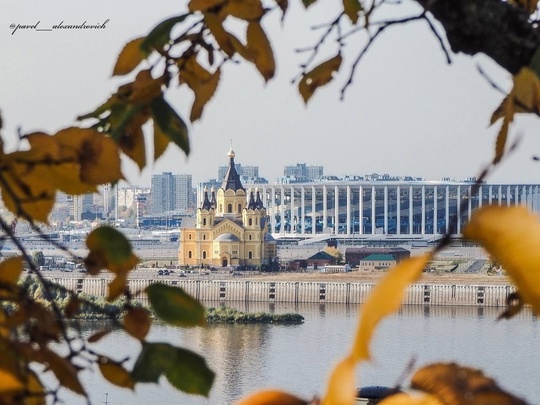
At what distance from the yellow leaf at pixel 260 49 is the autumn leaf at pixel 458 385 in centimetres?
16

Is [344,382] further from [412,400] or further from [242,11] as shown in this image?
[242,11]

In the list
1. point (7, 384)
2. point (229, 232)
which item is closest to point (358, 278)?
point (229, 232)

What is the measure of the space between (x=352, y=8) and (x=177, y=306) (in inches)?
8.7

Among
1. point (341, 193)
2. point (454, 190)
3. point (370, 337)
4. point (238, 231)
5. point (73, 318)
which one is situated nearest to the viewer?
point (370, 337)

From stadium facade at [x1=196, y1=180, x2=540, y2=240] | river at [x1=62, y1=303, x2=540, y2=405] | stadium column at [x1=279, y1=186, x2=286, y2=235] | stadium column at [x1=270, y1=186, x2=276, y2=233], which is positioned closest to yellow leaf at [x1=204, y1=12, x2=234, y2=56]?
river at [x1=62, y1=303, x2=540, y2=405]

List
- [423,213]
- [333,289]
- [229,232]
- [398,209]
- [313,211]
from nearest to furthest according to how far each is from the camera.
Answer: [333,289] → [229,232] → [423,213] → [398,209] → [313,211]

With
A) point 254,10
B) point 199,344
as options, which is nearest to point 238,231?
point 199,344

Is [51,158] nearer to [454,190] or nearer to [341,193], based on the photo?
[454,190]

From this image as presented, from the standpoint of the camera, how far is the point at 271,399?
0.13 metres

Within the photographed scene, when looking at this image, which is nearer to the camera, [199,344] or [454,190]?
[199,344]

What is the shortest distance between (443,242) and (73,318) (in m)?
0.13

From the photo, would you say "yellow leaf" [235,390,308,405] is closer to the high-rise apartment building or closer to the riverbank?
the riverbank

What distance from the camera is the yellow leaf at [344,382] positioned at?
0.37 ft

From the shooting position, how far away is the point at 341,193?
682 inches
